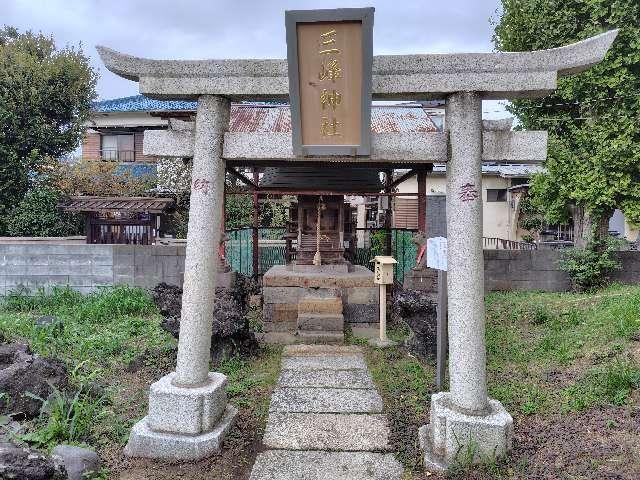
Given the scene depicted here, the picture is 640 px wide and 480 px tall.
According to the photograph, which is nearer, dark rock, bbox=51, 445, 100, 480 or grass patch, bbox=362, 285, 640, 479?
dark rock, bbox=51, 445, 100, 480

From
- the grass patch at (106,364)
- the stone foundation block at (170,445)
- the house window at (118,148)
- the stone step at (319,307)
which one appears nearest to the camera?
the stone foundation block at (170,445)

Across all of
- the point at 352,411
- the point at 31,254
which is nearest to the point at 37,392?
the point at 352,411

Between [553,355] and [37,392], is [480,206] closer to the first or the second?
[553,355]

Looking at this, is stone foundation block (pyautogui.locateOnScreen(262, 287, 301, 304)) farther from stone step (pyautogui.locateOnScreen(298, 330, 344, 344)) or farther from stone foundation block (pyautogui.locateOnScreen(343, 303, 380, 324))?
stone foundation block (pyautogui.locateOnScreen(343, 303, 380, 324))

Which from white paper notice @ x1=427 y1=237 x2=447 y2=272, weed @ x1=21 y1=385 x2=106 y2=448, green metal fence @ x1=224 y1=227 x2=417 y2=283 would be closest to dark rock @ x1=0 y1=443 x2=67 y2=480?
weed @ x1=21 y1=385 x2=106 y2=448

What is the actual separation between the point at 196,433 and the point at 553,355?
477 centimetres

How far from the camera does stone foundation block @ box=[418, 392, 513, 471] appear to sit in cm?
388

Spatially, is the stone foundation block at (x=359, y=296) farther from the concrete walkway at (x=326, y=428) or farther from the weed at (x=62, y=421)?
the weed at (x=62, y=421)

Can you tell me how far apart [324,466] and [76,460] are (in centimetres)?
197

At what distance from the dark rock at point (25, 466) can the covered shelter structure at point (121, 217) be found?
36.6ft

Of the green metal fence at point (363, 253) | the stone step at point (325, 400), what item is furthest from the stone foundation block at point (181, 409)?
the green metal fence at point (363, 253)

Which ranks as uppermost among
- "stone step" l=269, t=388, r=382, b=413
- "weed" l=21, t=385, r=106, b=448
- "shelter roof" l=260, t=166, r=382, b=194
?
"shelter roof" l=260, t=166, r=382, b=194

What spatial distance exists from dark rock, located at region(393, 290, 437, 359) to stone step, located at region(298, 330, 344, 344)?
1.22 meters

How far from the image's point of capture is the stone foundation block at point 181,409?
4.22 m
